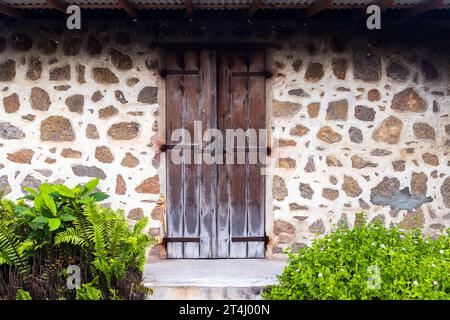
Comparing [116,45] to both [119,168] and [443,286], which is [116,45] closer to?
[119,168]

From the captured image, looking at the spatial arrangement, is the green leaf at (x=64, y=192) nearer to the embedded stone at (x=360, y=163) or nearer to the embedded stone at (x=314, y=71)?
the embedded stone at (x=314, y=71)

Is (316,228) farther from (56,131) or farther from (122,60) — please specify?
(56,131)

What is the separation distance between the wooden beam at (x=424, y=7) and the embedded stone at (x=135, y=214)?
321 centimetres

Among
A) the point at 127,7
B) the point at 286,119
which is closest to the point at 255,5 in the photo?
the point at 127,7

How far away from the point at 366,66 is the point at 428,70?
653 mm

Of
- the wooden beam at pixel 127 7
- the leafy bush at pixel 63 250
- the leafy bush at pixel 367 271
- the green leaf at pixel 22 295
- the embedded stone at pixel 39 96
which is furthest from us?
the embedded stone at pixel 39 96

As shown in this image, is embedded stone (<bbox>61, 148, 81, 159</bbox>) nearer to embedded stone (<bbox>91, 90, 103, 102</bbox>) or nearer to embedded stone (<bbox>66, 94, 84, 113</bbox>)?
embedded stone (<bbox>66, 94, 84, 113</bbox>)

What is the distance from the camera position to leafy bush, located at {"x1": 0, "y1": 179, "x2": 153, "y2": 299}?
3393mm

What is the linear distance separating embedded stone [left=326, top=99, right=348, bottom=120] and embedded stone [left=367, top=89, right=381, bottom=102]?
0.25 metres

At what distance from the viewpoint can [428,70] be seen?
463 cm

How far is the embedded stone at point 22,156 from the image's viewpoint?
15.0 feet

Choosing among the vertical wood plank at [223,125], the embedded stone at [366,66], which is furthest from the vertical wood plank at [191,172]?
the embedded stone at [366,66]

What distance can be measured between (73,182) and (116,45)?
1465 mm
